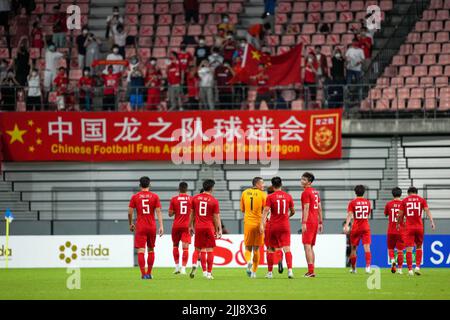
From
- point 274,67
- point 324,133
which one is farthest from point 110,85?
point 324,133

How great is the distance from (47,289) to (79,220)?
13.4 meters

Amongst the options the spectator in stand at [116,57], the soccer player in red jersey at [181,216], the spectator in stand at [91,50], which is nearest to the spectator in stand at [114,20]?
the spectator in stand at [91,50]

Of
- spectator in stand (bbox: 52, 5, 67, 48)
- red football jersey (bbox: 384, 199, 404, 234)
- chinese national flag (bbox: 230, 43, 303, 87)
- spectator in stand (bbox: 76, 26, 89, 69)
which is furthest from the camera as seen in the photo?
spectator in stand (bbox: 52, 5, 67, 48)

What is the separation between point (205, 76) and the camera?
3419 cm

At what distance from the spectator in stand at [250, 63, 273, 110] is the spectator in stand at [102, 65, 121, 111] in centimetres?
414

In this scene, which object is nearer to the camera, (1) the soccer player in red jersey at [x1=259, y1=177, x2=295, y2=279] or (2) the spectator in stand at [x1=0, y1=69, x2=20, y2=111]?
(1) the soccer player in red jersey at [x1=259, y1=177, x2=295, y2=279]

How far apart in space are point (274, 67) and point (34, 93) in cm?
742

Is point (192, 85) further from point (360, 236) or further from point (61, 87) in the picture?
point (360, 236)

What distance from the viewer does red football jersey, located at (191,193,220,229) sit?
22.8 metres

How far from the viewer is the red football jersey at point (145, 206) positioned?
22344 millimetres

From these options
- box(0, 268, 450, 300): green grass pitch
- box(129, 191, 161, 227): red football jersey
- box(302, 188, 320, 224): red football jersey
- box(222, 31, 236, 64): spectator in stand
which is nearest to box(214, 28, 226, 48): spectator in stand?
box(222, 31, 236, 64): spectator in stand

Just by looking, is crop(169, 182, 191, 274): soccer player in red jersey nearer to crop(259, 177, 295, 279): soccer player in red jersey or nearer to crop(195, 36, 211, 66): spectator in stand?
crop(259, 177, 295, 279): soccer player in red jersey

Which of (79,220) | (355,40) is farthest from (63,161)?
(355,40)

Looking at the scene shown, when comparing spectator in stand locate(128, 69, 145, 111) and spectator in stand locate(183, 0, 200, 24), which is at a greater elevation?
spectator in stand locate(183, 0, 200, 24)
